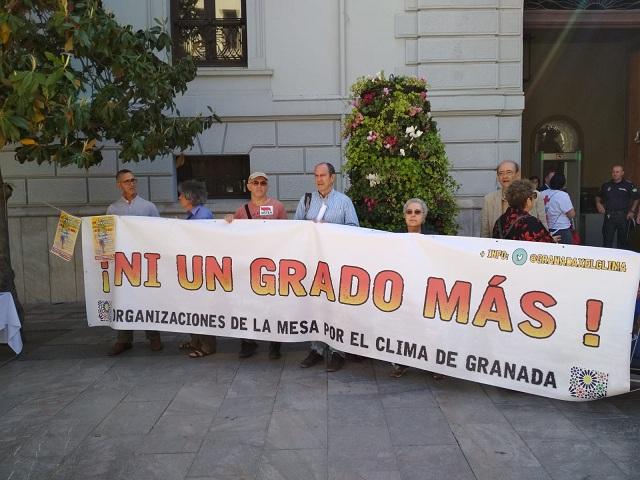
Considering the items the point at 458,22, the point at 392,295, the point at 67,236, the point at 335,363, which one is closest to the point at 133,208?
the point at 67,236

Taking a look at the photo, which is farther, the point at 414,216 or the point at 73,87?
the point at 73,87

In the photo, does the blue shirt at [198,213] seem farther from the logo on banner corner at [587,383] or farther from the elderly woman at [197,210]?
the logo on banner corner at [587,383]

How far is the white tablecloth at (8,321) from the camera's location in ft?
20.5

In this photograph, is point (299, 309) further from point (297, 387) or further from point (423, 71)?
point (423, 71)

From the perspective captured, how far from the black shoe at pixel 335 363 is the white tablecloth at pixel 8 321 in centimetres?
343

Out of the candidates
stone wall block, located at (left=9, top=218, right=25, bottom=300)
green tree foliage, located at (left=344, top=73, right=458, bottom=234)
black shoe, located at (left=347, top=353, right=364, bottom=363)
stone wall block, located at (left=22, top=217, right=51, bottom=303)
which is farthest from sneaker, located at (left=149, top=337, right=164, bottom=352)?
stone wall block, located at (left=9, top=218, right=25, bottom=300)

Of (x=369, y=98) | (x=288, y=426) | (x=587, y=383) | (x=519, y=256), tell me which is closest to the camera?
(x=288, y=426)

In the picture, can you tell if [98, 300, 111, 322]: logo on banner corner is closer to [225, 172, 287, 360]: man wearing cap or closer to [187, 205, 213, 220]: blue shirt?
[187, 205, 213, 220]: blue shirt

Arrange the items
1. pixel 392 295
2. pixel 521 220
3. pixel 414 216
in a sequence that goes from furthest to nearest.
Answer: pixel 414 216 < pixel 392 295 < pixel 521 220

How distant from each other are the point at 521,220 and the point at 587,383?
143 cm

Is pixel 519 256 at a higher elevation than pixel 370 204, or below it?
below

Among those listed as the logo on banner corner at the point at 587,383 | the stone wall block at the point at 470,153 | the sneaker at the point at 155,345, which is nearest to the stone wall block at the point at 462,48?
the stone wall block at the point at 470,153

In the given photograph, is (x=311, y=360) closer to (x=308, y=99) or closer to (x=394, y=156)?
(x=394, y=156)

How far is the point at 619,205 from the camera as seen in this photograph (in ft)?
38.4
